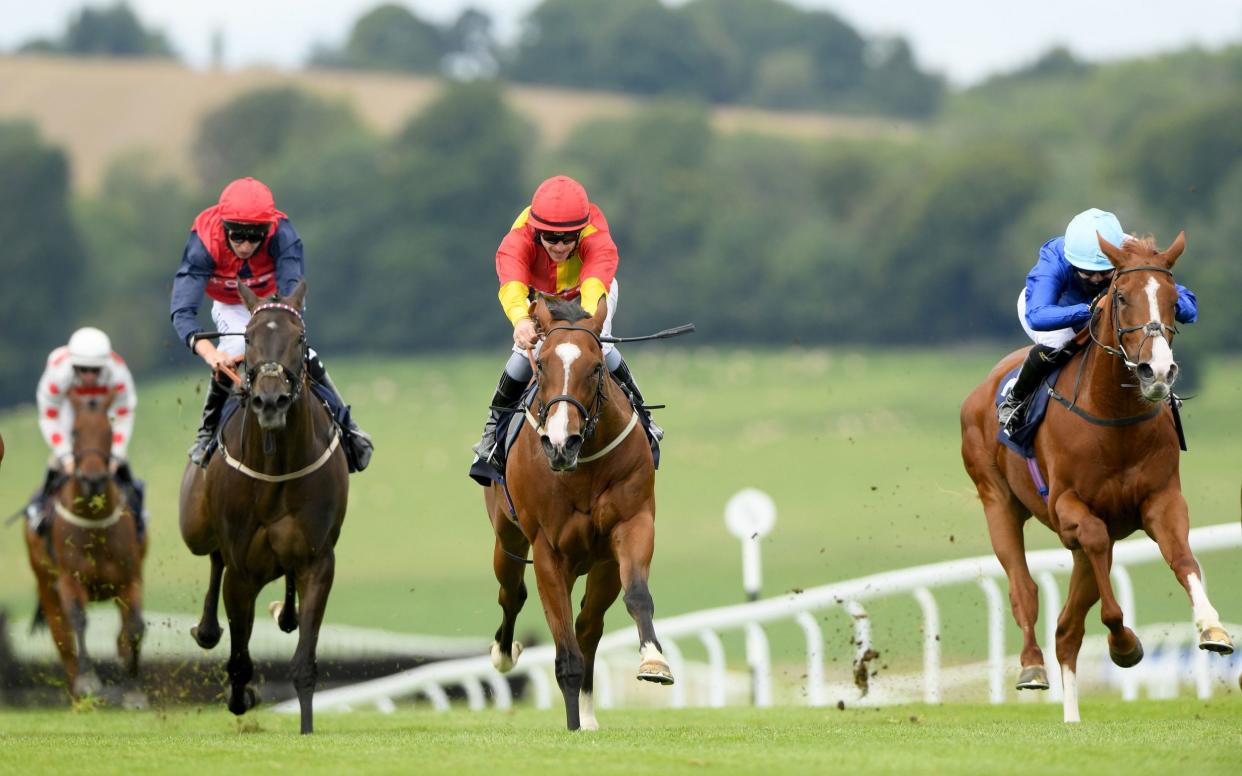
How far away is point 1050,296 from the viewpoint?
953cm

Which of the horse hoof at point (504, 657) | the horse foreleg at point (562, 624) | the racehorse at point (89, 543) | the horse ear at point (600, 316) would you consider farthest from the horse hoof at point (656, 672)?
the racehorse at point (89, 543)

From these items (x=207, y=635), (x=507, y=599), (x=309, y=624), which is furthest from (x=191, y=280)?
(x=507, y=599)

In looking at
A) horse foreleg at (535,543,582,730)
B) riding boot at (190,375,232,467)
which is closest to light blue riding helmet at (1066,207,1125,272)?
horse foreleg at (535,543,582,730)

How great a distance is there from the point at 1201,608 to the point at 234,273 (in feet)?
16.1

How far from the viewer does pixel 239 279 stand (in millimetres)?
10109

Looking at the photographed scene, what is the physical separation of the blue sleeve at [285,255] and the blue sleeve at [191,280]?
1.05ft

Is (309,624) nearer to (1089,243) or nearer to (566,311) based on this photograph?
(566,311)

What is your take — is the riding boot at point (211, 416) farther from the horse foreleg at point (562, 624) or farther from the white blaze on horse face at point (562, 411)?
the white blaze on horse face at point (562, 411)

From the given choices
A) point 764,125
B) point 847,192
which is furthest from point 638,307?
point 764,125

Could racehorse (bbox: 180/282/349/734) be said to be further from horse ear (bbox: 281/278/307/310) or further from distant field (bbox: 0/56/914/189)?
distant field (bbox: 0/56/914/189)

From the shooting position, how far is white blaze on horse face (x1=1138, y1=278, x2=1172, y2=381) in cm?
830

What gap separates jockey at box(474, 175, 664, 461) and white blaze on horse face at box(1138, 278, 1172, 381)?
226 cm

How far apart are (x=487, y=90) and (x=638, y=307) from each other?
14.7m

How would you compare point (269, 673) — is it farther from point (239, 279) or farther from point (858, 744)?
point (858, 744)
